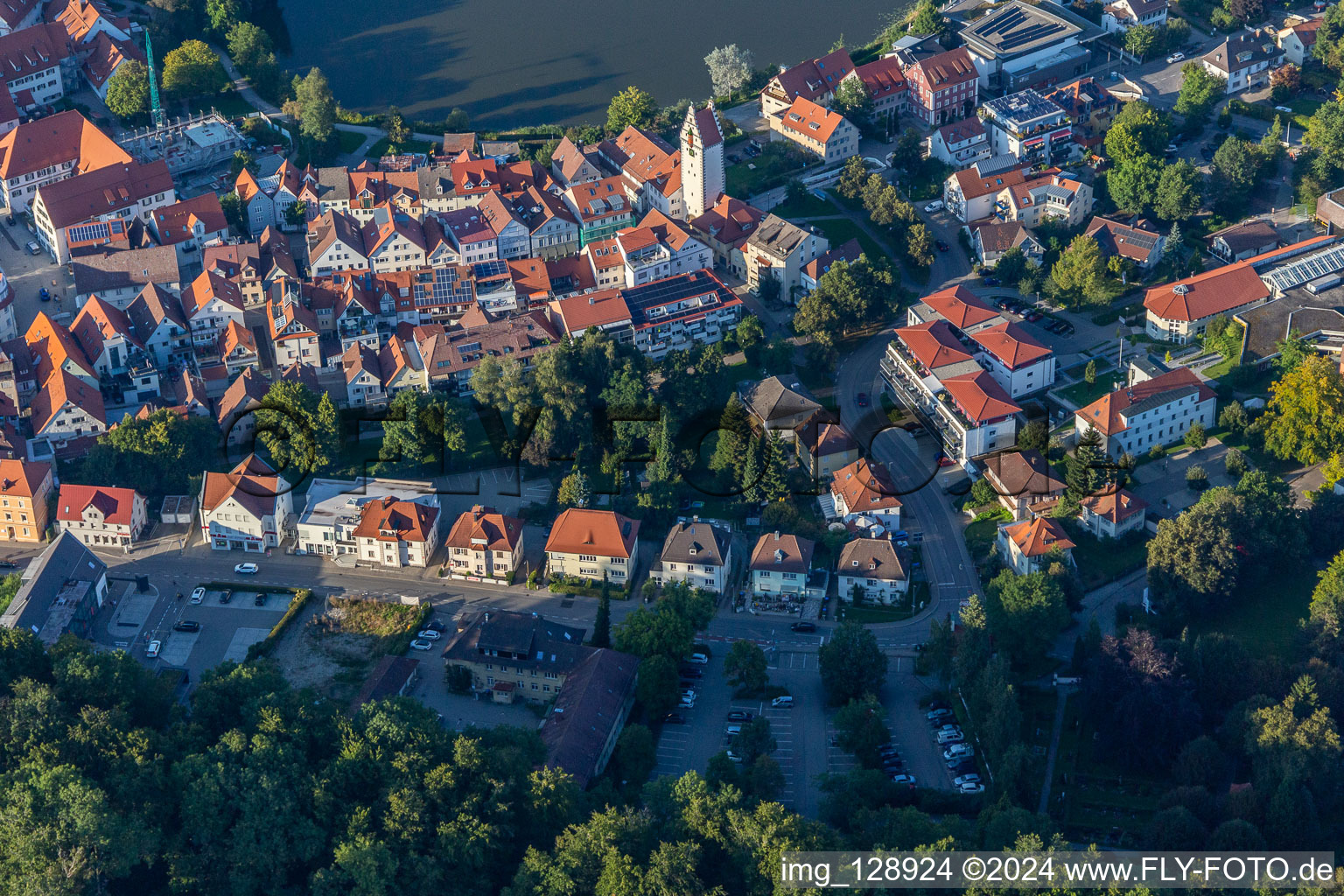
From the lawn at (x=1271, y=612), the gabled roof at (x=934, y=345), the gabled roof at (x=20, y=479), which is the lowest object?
the lawn at (x=1271, y=612)

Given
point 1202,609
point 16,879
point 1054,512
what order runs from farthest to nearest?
1. point 1054,512
2. point 1202,609
3. point 16,879

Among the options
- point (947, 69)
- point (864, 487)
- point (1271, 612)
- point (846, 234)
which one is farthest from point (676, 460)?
point (947, 69)

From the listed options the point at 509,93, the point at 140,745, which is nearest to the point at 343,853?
the point at 140,745

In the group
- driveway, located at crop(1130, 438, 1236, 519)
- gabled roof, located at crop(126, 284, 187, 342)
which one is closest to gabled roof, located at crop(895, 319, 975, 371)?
driveway, located at crop(1130, 438, 1236, 519)

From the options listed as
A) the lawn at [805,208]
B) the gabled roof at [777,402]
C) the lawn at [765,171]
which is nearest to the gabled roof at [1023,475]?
the gabled roof at [777,402]

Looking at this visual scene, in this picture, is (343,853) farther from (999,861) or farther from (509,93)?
(509,93)

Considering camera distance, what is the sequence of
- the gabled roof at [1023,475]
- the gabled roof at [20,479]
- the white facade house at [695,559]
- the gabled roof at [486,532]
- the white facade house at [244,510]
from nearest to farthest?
1. the white facade house at [695,559]
2. the gabled roof at [486,532]
3. the white facade house at [244,510]
4. the gabled roof at [20,479]
5. the gabled roof at [1023,475]

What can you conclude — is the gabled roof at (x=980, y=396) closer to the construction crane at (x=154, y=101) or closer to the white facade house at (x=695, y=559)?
the white facade house at (x=695, y=559)
